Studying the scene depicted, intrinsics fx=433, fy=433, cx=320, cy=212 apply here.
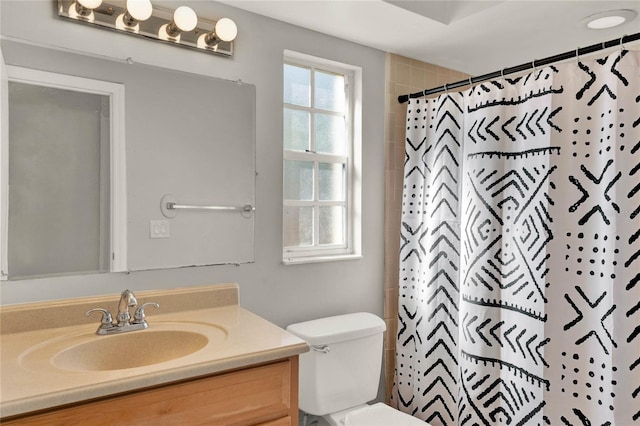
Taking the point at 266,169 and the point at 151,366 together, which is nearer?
the point at 151,366

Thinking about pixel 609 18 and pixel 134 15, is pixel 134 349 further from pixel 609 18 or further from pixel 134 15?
pixel 609 18

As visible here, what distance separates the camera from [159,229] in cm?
173

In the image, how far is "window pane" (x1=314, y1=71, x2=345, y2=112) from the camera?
7.41 ft

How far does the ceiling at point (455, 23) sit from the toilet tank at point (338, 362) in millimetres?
1402

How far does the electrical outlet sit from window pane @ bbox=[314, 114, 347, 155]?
0.87 m

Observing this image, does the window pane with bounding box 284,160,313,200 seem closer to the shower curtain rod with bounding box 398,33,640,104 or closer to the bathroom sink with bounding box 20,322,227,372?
the shower curtain rod with bounding box 398,33,640,104

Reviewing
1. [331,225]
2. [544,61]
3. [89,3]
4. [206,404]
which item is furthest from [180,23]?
[544,61]

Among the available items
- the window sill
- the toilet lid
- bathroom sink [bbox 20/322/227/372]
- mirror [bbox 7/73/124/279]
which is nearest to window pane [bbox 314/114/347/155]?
the window sill

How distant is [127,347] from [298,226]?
97 cm

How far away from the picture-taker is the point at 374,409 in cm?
195

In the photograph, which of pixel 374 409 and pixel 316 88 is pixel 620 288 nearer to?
pixel 374 409

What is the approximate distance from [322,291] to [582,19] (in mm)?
1735

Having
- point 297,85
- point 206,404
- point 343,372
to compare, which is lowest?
point 343,372

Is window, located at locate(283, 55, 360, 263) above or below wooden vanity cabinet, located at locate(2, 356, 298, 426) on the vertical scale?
above
